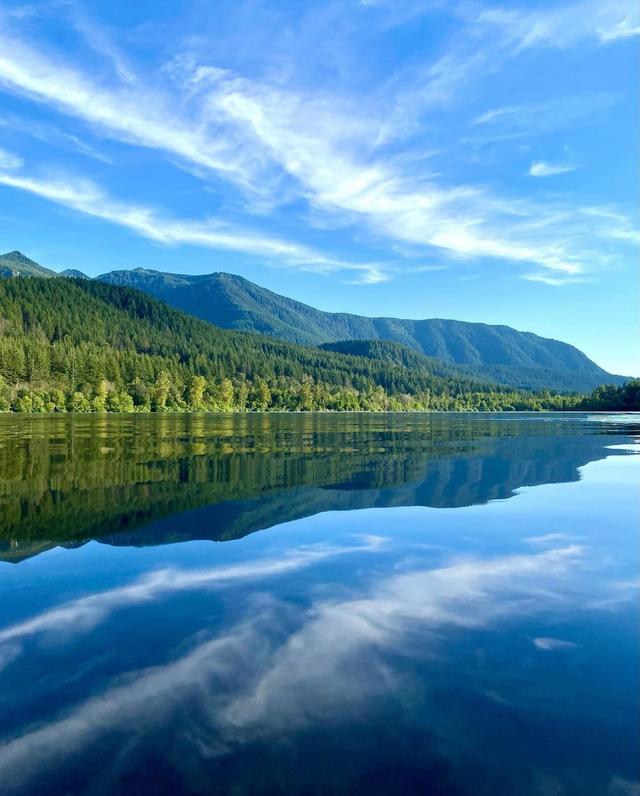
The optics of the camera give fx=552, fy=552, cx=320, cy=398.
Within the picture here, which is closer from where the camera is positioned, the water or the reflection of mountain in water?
the water

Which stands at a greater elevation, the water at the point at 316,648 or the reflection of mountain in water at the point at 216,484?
the reflection of mountain in water at the point at 216,484

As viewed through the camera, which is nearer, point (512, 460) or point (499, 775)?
point (499, 775)

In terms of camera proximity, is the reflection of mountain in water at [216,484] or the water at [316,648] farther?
the reflection of mountain in water at [216,484]

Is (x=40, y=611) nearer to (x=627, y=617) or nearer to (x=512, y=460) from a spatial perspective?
(x=627, y=617)

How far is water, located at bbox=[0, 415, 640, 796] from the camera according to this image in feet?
19.2

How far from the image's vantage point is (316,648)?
28.3 feet

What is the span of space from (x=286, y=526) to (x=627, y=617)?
9.60 metres

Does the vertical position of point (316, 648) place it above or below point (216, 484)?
below

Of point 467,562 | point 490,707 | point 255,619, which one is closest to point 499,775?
point 490,707

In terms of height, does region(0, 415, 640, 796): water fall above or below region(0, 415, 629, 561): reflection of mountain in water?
below

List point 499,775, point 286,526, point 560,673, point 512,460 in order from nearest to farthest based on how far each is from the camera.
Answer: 1. point 499,775
2. point 560,673
3. point 286,526
4. point 512,460

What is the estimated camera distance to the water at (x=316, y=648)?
5.86 m

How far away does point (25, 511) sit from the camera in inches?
714

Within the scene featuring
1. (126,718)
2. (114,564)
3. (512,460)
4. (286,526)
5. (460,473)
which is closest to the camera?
(126,718)
